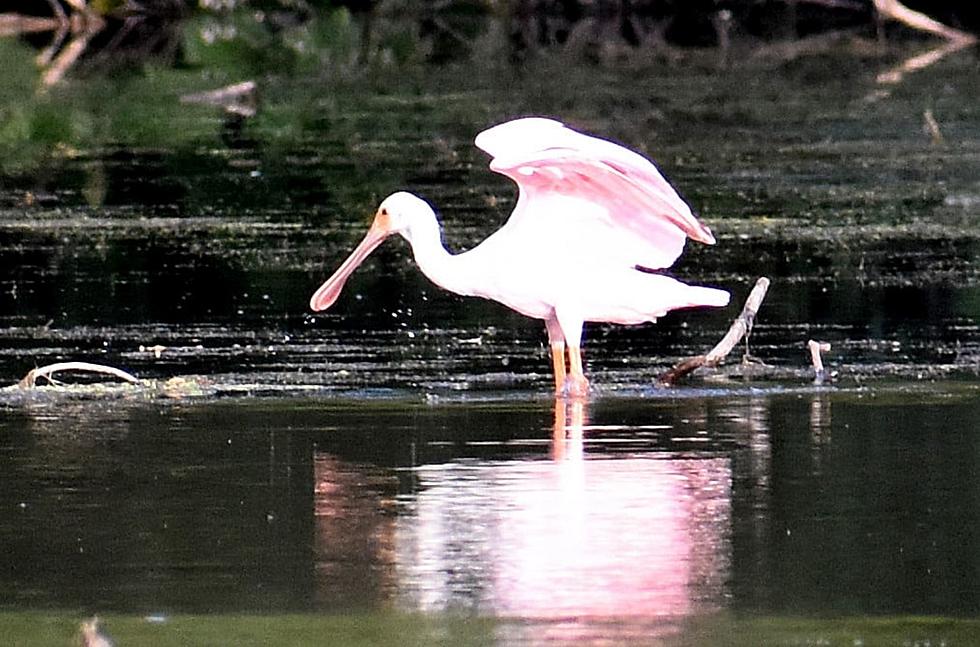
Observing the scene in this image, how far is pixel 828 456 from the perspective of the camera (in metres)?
8.11

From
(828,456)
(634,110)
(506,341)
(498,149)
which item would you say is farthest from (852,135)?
(828,456)

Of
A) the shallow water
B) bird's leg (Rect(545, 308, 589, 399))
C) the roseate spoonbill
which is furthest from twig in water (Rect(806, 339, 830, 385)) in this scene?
bird's leg (Rect(545, 308, 589, 399))

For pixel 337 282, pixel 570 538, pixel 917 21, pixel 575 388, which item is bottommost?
pixel 570 538

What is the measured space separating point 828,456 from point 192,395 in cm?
256

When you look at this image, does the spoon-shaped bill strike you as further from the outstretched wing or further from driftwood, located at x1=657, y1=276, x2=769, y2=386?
driftwood, located at x1=657, y1=276, x2=769, y2=386

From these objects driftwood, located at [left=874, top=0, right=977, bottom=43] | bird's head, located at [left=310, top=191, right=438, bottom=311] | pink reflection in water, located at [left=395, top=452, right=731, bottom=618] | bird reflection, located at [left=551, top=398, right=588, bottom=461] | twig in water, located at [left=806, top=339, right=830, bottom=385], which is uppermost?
driftwood, located at [left=874, top=0, right=977, bottom=43]

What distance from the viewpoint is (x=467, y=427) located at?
8.78m

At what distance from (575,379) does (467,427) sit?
0.76m

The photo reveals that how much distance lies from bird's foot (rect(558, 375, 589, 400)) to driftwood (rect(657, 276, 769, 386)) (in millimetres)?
376

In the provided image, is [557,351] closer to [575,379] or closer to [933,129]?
[575,379]

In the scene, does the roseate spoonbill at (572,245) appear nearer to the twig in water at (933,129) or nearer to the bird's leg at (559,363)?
the bird's leg at (559,363)

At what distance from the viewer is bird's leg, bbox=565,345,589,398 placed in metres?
9.40

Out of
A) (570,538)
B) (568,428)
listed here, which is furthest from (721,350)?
(570,538)

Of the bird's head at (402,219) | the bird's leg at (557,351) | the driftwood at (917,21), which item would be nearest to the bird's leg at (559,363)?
the bird's leg at (557,351)
